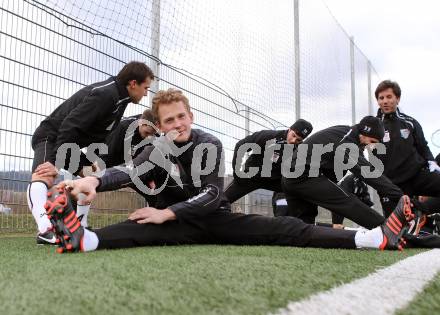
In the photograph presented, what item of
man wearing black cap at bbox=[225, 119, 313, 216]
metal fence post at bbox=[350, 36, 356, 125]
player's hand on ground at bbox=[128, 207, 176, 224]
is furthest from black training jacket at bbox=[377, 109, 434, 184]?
metal fence post at bbox=[350, 36, 356, 125]

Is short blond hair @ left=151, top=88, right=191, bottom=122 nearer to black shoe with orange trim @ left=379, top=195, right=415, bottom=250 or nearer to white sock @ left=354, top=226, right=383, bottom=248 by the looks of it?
white sock @ left=354, top=226, right=383, bottom=248

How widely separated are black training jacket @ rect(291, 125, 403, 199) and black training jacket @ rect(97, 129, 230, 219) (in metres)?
1.04

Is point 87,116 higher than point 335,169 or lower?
higher

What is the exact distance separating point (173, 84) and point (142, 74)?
1.80 m

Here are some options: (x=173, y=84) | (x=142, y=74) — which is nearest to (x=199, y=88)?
(x=173, y=84)

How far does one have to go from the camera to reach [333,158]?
13.3ft

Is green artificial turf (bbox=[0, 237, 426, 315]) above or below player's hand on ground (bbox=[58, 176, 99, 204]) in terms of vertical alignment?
below

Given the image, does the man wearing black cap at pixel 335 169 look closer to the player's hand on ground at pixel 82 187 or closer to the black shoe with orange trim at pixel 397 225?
the black shoe with orange trim at pixel 397 225

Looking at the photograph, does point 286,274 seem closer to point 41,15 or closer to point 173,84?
point 41,15

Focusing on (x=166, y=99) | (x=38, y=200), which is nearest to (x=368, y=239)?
(x=166, y=99)

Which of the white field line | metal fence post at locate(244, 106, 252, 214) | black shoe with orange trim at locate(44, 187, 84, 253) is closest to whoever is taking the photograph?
the white field line

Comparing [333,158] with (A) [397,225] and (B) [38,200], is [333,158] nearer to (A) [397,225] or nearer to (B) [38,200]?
(A) [397,225]

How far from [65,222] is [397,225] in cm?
189

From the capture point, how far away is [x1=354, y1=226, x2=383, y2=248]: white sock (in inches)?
117
